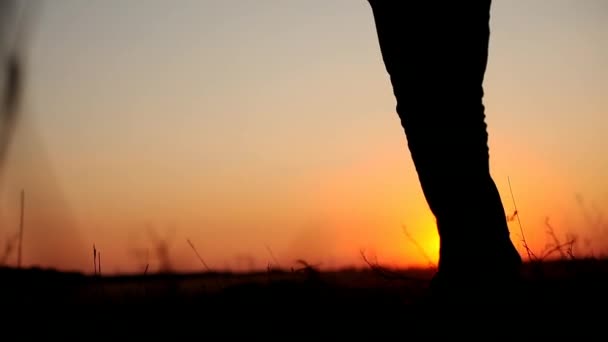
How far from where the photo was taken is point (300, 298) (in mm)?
4902

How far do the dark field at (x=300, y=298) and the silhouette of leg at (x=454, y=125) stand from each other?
1.10 ft

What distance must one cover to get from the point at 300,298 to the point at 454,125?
1.56 m

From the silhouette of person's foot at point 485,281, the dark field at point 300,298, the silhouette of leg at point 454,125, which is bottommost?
the dark field at point 300,298

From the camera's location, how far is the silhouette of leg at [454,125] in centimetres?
434

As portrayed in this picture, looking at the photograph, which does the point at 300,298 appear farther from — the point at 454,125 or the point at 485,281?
the point at 454,125

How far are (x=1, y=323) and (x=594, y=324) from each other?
3.48 metres

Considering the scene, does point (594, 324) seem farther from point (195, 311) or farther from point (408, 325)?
point (195, 311)

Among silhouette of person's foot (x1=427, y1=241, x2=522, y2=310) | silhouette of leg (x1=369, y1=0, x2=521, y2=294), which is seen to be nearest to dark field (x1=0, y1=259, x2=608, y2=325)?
silhouette of person's foot (x1=427, y1=241, x2=522, y2=310)

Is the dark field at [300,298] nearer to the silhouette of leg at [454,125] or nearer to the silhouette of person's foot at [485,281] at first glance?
the silhouette of person's foot at [485,281]

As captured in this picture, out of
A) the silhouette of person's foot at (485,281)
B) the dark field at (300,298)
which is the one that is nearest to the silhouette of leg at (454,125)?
the silhouette of person's foot at (485,281)

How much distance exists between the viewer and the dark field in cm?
429

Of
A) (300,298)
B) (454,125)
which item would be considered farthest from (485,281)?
(300,298)

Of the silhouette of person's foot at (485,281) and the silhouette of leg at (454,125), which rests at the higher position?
the silhouette of leg at (454,125)

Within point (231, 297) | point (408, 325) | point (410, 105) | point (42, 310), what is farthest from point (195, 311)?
point (410, 105)
